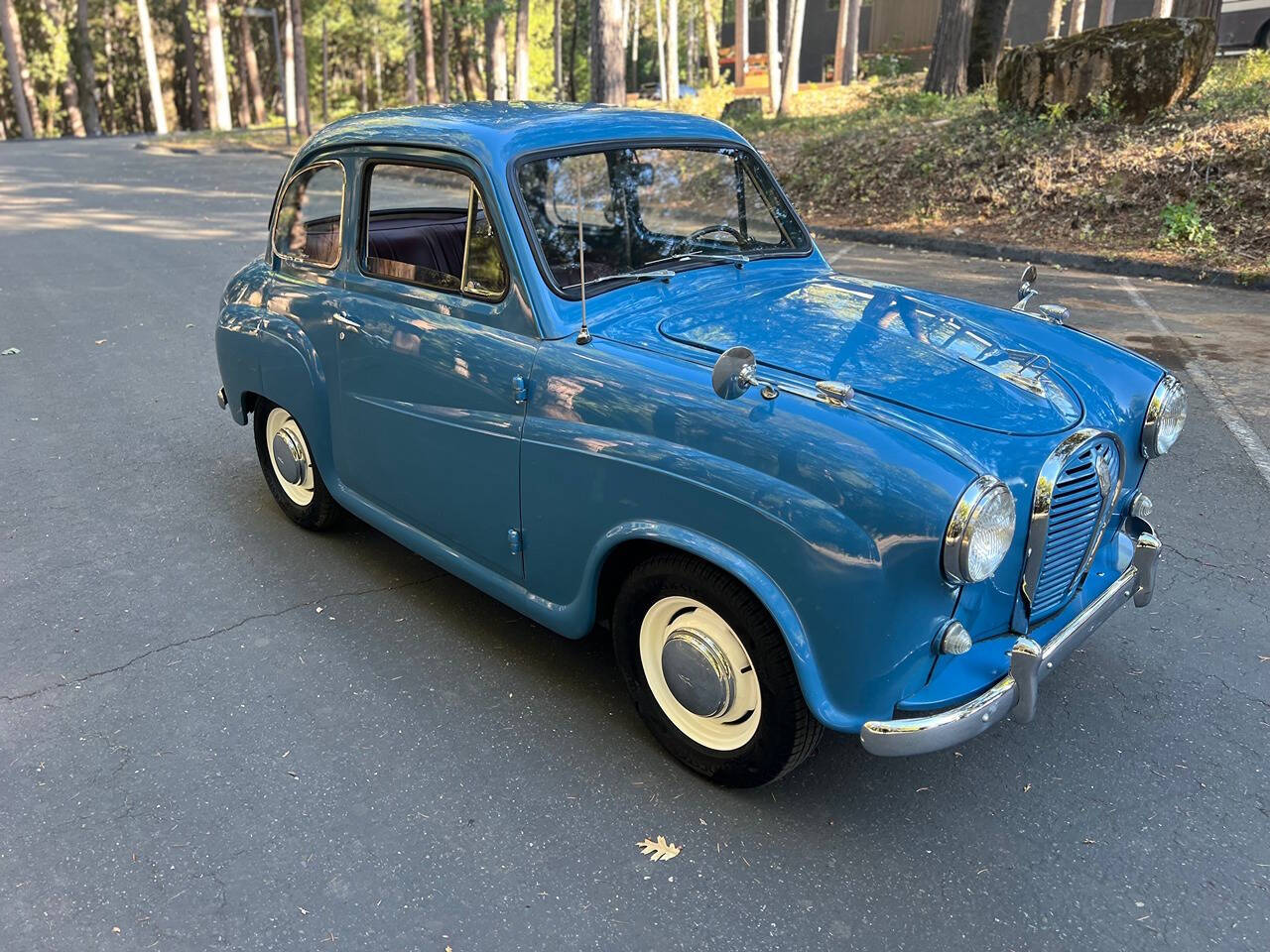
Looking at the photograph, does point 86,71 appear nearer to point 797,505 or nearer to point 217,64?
point 217,64

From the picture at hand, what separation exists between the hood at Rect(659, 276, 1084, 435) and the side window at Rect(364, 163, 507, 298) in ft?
2.18

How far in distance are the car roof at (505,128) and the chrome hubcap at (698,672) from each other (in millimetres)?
1662

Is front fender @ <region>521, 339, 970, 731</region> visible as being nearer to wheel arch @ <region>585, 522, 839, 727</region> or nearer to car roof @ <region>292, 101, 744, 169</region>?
wheel arch @ <region>585, 522, 839, 727</region>

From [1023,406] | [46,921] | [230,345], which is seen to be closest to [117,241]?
[230,345]

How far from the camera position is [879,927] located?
230 centimetres

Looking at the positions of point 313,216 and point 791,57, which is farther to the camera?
point 791,57

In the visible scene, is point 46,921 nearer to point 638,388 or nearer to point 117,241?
point 638,388

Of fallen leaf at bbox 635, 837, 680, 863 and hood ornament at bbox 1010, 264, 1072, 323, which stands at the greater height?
hood ornament at bbox 1010, 264, 1072, 323

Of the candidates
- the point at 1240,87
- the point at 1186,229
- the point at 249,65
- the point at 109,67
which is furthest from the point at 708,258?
the point at 109,67

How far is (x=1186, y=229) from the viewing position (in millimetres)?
9703

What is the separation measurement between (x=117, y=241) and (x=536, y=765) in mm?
11425

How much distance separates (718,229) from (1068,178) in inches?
365

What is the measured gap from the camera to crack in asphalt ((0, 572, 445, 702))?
10.6 feet

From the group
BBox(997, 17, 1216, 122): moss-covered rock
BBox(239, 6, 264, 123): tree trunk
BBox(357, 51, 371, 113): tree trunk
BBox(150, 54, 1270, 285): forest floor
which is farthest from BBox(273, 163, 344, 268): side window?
BBox(357, 51, 371, 113): tree trunk
